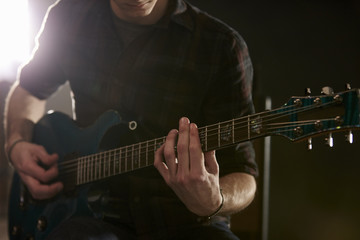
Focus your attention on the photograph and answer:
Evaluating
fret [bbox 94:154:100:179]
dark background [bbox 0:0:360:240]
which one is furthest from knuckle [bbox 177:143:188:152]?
dark background [bbox 0:0:360:240]

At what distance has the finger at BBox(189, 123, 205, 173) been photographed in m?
0.85

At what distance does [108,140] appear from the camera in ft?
3.42

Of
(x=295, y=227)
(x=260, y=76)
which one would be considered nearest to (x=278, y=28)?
(x=260, y=76)

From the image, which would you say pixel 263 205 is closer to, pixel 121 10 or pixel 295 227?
pixel 295 227

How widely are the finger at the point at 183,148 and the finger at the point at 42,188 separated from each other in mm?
419

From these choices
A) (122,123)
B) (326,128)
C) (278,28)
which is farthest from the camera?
(278,28)

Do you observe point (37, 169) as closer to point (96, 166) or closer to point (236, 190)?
point (96, 166)

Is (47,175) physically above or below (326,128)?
below

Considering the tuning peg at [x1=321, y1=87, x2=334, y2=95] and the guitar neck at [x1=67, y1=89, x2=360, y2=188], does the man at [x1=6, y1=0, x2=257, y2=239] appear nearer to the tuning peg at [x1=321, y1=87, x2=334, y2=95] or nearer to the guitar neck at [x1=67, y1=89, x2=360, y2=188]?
the guitar neck at [x1=67, y1=89, x2=360, y2=188]

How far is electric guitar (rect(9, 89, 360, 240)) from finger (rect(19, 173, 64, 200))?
2 centimetres

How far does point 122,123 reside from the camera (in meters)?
1.02

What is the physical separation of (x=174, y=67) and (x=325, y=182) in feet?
2.62

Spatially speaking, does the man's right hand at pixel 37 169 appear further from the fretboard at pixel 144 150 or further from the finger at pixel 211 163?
the finger at pixel 211 163

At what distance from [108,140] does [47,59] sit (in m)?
0.40
